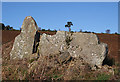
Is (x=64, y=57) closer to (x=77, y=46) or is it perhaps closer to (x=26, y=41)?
(x=77, y=46)

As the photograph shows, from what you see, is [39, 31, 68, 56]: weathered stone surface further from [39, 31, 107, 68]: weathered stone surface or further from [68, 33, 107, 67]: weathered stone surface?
[68, 33, 107, 67]: weathered stone surface

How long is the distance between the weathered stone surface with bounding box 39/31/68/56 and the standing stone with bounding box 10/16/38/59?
0.82 m

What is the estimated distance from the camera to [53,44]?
1442 cm

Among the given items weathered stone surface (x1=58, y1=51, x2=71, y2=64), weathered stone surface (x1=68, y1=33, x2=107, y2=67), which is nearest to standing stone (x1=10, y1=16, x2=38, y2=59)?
weathered stone surface (x1=58, y1=51, x2=71, y2=64)

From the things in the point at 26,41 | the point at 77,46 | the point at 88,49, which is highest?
the point at 26,41

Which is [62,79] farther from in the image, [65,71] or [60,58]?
[60,58]

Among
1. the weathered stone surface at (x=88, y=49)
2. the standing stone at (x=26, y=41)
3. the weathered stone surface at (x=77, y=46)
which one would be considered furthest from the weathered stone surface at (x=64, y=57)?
the standing stone at (x=26, y=41)

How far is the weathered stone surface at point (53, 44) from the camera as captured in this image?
46.4 ft

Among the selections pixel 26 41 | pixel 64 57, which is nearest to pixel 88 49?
pixel 64 57

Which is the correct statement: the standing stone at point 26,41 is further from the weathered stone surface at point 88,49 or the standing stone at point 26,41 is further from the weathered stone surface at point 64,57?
the weathered stone surface at point 88,49

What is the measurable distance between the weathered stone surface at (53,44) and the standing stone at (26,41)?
0.82 m

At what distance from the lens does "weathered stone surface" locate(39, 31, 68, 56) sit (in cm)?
1415

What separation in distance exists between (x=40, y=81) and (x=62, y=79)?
1321 millimetres

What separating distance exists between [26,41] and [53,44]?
7.08 ft
